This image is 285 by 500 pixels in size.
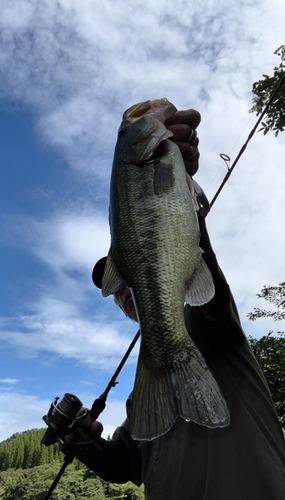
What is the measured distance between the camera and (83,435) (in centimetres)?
267

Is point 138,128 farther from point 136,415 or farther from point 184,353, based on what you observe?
point 136,415

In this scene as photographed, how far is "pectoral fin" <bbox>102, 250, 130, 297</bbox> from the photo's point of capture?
1600mm

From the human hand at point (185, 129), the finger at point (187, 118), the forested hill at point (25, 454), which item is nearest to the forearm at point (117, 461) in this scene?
the human hand at point (185, 129)

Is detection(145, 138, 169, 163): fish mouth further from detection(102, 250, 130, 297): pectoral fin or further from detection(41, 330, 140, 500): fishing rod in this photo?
detection(41, 330, 140, 500): fishing rod

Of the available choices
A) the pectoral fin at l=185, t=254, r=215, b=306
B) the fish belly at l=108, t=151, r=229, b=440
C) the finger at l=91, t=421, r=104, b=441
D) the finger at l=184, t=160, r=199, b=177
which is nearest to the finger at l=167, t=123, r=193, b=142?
the finger at l=184, t=160, r=199, b=177

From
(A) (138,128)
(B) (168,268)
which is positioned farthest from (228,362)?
(A) (138,128)

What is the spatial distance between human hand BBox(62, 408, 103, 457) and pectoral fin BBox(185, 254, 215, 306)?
174 cm

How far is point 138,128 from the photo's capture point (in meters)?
1.81

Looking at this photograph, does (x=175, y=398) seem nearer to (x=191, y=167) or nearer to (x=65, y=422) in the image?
(x=191, y=167)

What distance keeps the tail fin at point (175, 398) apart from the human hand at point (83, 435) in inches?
63.1

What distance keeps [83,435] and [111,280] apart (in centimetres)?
168

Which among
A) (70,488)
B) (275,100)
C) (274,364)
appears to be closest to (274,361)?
(274,364)

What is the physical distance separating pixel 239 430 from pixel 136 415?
0.66 metres

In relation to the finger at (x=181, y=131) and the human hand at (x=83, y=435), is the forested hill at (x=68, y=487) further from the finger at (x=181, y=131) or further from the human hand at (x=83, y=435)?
the finger at (x=181, y=131)
